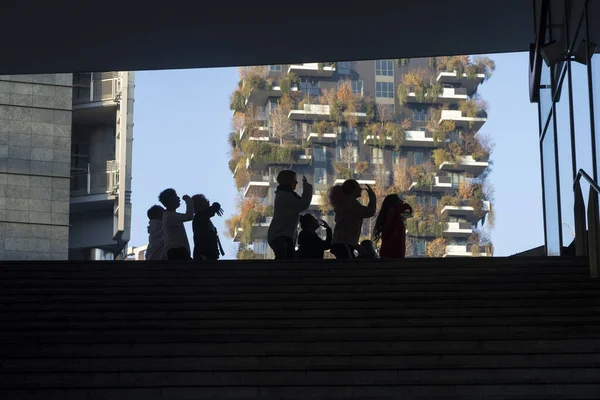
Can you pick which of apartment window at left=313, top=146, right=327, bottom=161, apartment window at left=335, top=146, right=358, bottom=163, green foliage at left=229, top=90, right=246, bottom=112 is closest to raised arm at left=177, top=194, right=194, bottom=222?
apartment window at left=313, top=146, right=327, bottom=161

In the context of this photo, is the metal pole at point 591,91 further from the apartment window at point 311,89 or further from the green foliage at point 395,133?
the apartment window at point 311,89

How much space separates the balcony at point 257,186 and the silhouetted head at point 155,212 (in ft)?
165

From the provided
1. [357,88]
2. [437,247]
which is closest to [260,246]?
[437,247]

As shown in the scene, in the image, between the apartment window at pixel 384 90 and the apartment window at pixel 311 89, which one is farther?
the apartment window at pixel 384 90

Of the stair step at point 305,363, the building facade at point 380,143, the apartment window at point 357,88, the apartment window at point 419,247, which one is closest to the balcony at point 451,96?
the building facade at point 380,143

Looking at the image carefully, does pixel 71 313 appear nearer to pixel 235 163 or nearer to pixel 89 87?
pixel 89 87

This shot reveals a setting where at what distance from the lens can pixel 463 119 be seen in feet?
222

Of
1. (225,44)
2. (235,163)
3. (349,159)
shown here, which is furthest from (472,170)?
(225,44)

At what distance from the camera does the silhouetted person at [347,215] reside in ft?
37.3

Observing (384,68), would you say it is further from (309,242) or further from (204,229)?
(309,242)

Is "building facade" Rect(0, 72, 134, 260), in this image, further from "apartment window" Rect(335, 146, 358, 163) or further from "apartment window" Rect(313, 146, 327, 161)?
"apartment window" Rect(335, 146, 358, 163)

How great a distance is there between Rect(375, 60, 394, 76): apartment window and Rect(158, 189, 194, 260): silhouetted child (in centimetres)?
6023

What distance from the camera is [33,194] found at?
2791cm

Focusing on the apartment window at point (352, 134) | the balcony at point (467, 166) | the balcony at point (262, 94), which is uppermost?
the balcony at point (262, 94)
